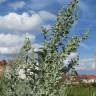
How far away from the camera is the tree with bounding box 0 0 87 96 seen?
661 cm

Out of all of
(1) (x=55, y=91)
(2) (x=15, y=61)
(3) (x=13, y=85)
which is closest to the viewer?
(1) (x=55, y=91)

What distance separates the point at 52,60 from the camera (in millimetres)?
6734

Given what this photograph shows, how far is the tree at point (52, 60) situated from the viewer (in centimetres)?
661

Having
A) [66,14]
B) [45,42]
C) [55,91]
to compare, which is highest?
[66,14]

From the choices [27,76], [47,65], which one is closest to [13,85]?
[27,76]

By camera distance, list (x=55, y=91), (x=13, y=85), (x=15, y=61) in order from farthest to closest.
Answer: (x=15, y=61) < (x=13, y=85) < (x=55, y=91)

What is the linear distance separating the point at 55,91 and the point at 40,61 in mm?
607

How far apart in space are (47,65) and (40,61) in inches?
6.7

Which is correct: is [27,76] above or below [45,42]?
below

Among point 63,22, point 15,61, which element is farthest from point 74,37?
point 15,61

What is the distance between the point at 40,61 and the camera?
6.80 meters

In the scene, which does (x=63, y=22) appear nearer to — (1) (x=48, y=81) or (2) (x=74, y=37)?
(2) (x=74, y=37)

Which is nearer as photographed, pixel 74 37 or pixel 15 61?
pixel 74 37

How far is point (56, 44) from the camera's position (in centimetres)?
682
